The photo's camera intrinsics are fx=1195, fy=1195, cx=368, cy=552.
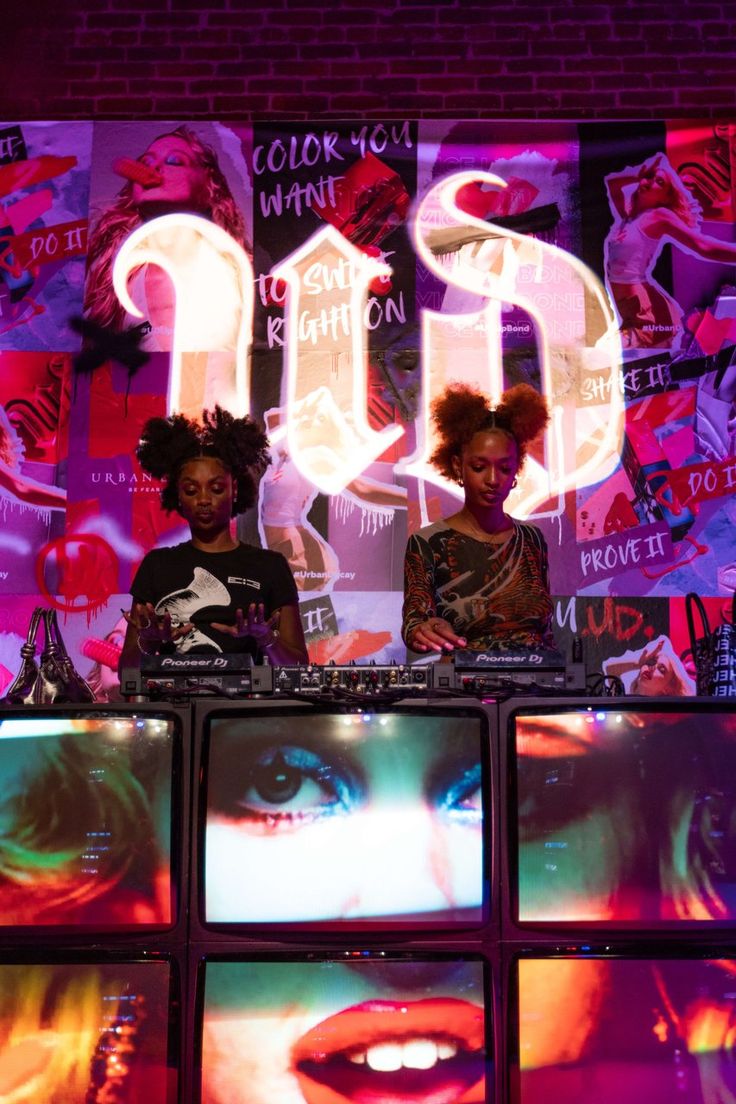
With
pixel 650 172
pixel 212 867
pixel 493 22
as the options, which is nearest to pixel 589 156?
pixel 650 172

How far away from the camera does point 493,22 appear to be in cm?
467

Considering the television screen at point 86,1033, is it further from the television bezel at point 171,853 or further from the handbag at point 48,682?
the handbag at point 48,682

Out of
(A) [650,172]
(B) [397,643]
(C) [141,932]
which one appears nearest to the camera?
(C) [141,932]

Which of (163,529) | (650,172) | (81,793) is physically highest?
(650,172)

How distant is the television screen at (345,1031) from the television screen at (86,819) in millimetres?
197

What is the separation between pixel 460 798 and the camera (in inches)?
79.7

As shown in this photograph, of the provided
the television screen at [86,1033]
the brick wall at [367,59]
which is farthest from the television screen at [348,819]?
the brick wall at [367,59]

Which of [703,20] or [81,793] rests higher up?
[703,20]

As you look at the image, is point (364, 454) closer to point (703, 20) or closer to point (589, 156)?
point (589, 156)

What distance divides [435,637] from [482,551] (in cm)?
61

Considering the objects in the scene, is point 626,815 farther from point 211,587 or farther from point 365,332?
point 365,332

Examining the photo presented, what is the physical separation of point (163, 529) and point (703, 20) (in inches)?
114

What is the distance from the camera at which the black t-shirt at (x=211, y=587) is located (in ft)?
9.58

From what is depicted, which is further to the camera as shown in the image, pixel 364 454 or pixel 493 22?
pixel 493 22
